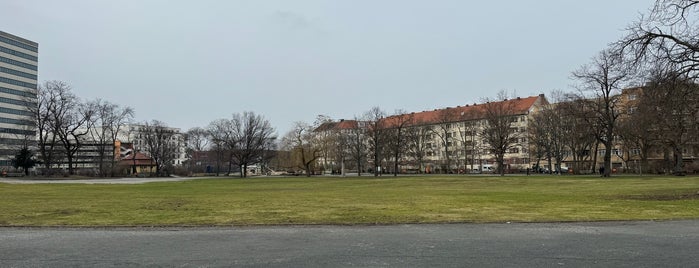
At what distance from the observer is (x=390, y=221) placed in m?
16.0

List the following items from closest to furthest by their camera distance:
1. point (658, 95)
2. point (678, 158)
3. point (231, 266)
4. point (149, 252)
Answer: point (231, 266)
point (149, 252)
point (658, 95)
point (678, 158)

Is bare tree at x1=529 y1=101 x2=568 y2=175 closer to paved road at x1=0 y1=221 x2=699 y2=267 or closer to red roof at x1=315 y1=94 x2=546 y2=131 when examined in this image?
red roof at x1=315 y1=94 x2=546 y2=131

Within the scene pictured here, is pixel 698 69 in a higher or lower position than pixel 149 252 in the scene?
higher

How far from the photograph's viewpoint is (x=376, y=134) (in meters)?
99.8

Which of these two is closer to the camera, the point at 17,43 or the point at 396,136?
the point at 396,136

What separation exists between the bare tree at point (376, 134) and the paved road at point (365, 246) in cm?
8378

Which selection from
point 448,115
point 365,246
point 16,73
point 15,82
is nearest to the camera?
point 365,246

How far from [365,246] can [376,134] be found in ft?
292

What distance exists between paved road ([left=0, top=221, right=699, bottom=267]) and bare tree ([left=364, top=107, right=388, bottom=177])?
8378 cm

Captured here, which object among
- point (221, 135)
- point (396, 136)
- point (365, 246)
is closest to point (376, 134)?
point (396, 136)

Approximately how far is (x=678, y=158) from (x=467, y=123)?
2242 inches

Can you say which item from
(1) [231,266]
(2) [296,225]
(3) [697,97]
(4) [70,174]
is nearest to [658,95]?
(3) [697,97]

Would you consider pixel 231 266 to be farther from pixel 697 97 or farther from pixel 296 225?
pixel 697 97

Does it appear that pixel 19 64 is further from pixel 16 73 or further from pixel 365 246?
pixel 365 246
